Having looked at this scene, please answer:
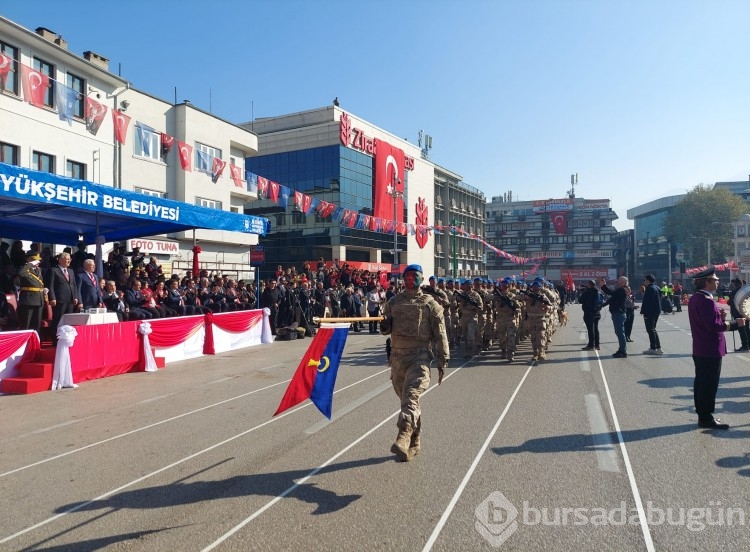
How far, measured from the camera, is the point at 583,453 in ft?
18.0

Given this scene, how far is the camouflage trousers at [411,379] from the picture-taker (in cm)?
533

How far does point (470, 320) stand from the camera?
44.0ft

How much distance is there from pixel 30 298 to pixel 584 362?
1154cm

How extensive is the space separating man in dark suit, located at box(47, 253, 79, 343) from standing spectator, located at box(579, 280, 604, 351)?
12.2 meters

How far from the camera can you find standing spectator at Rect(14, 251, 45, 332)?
1012 centimetres

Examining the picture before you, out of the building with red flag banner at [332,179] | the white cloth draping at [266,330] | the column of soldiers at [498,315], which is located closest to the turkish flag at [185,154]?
the white cloth draping at [266,330]

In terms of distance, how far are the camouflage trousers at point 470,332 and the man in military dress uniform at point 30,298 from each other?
9281 mm

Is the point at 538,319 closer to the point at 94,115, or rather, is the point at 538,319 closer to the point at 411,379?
the point at 411,379

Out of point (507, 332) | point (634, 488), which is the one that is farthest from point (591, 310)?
point (634, 488)

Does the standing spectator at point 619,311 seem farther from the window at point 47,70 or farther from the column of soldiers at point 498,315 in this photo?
the window at point 47,70

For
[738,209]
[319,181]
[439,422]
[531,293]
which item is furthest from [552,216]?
[439,422]

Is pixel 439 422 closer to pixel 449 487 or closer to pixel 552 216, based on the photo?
pixel 449 487

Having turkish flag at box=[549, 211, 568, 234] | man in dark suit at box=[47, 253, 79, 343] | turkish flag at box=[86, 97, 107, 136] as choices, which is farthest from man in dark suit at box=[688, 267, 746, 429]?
turkish flag at box=[549, 211, 568, 234]

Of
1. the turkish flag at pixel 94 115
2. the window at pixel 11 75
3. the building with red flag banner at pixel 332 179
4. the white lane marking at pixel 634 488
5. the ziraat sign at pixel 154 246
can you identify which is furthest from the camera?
the building with red flag banner at pixel 332 179
